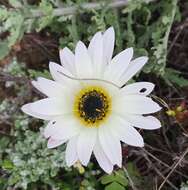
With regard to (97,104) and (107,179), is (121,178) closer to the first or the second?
(107,179)

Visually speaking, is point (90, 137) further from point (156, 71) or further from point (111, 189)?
point (156, 71)

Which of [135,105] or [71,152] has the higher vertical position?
[135,105]

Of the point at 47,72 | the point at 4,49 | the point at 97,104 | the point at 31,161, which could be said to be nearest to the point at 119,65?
the point at 97,104

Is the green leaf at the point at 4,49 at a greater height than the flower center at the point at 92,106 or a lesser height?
lesser

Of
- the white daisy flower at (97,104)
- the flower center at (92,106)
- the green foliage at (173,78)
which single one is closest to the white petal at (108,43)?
the white daisy flower at (97,104)

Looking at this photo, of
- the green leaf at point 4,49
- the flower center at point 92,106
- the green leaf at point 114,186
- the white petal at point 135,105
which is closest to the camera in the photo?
the white petal at point 135,105

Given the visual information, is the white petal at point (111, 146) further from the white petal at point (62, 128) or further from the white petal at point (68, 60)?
the white petal at point (68, 60)
